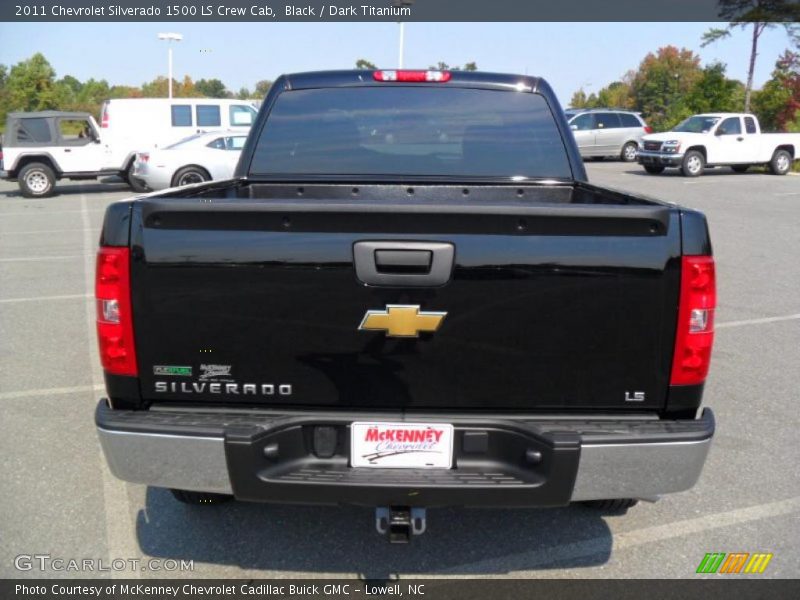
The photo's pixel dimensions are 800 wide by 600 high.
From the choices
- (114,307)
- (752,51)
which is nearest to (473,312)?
(114,307)

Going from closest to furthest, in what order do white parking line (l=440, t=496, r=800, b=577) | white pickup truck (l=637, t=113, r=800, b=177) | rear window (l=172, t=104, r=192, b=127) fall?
white parking line (l=440, t=496, r=800, b=577) → rear window (l=172, t=104, r=192, b=127) → white pickup truck (l=637, t=113, r=800, b=177)

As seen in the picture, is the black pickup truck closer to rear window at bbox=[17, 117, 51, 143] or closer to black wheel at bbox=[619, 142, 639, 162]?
rear window at bbox=[17, 117, 51, 143]

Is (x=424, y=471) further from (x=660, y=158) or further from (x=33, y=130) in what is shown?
(x=660, y=158)

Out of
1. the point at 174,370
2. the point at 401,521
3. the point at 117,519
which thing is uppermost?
the point at 174,370

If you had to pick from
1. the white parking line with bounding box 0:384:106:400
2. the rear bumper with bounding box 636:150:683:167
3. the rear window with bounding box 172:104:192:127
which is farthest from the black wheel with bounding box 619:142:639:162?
the white parking line with bounding box 0:384:106:400

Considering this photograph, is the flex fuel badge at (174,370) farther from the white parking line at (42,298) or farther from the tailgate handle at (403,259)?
the white parking line at (42,298)

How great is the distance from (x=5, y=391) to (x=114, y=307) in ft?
10.7

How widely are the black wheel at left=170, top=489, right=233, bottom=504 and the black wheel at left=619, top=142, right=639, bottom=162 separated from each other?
27.6 m

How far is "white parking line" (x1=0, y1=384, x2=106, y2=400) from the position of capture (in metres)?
5.14

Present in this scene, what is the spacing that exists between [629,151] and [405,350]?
92.5 feet

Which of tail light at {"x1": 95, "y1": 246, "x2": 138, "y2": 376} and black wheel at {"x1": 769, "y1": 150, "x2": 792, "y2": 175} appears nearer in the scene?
tail light at {"x1": 95, "y1": 246, "x2": 138, "y2": 376}

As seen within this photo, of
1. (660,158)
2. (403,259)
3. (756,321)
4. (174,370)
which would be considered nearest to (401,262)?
(403,259)

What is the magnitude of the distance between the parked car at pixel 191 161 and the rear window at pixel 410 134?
1259 cm

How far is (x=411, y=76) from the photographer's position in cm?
→ 431
